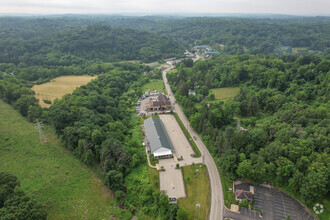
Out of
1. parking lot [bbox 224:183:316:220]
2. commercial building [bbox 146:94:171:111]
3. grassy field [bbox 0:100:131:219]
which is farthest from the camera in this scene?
commercial building [bbox 146:94:171:111]

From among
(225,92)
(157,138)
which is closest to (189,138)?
(157,138)

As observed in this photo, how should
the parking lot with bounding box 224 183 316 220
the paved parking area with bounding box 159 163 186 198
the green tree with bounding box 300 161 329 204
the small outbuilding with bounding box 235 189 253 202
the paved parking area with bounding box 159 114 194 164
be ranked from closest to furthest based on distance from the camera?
the green tree with bounding box 300 161 329 204
the parking lot with bounding box 224 183 316 220
the small outbuilding with bounding box 235 189 253 202
the paved parking area with bounding box 159 163 186 198
the paved parking area with bounding box 159 114 194 164

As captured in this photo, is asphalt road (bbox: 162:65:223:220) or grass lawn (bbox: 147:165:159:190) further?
grass lawn (bbox: 147:165:159:190)

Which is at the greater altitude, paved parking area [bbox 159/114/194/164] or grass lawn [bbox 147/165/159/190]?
paved parking area [bbox 159/114/194/164]

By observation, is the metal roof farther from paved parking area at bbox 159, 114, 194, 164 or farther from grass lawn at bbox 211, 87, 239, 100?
grass lawn at bbox 211, 87, 239, 100

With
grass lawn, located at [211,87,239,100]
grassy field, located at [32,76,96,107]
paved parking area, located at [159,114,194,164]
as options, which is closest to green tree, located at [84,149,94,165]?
paved parking area, located at [159,114,194,164]

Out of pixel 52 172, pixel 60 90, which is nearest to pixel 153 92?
pixel 60 90
